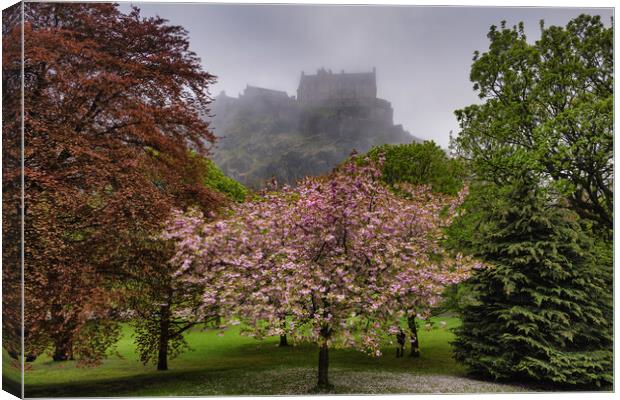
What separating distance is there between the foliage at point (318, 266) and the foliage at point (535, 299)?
6.84 ft

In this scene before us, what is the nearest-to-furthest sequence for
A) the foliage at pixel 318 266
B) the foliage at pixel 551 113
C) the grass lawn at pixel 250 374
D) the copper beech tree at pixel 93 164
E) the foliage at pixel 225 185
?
the copper beech tree at pixel 93 164 < the foliage at pixel 318 266 < the grass lawn at pixel 250 374 < the foliage at pixel 551 113 < the foliage at pixel 225 185

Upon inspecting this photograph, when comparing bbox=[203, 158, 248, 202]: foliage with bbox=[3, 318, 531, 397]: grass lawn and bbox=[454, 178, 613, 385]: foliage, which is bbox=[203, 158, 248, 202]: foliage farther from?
bbox=[454, 178, 613, 385]: foliage

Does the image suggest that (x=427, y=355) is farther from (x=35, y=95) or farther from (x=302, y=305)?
(x=35, y=95)

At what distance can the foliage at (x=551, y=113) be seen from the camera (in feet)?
40.3

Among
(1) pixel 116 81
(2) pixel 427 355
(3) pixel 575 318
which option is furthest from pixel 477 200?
(1) pixel 116 81

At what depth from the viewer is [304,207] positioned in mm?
10094

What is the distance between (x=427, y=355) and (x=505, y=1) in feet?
29.7

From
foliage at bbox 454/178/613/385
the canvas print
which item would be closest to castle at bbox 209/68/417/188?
the canvas print

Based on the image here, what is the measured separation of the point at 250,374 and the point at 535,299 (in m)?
6.50

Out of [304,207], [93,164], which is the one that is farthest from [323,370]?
[93,164]

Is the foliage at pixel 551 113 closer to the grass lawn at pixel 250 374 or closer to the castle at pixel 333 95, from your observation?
the castle at pixel 333 95

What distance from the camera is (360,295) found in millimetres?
10016

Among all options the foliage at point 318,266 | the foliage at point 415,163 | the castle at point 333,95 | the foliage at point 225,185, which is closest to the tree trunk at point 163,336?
the foliage at point 318,266

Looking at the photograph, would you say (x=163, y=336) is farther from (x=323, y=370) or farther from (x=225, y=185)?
(x=225, y=185)
